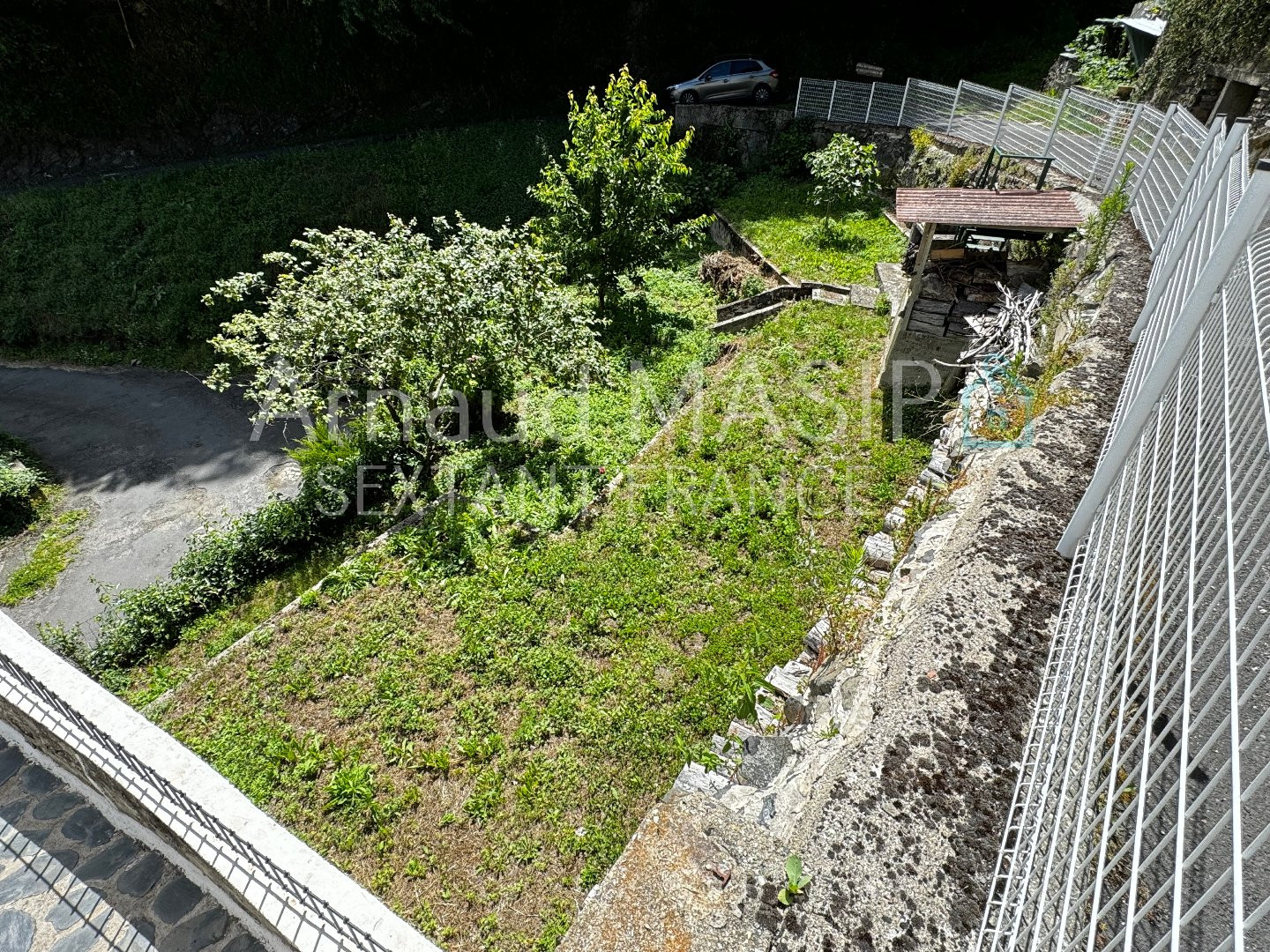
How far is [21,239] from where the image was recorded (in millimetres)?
16750

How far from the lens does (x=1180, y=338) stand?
2943mm

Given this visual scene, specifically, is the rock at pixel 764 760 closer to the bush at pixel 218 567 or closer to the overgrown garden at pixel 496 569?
the overgrown garden at pixel 496 569

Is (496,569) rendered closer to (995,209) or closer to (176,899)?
(176,899)

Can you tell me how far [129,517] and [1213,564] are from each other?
13.9 metres

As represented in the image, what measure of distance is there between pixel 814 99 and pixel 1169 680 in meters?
21.5

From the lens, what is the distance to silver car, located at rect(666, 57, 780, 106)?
20859mm

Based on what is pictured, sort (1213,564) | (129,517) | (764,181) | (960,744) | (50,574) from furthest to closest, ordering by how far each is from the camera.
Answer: (764,181), (129,517), (50,574), (960,744), (1213,564)

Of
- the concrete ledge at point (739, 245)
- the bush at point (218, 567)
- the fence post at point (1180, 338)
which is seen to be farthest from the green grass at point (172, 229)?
the fence post at point (1180, 338)

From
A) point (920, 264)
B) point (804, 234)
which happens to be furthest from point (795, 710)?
point (804, 234)

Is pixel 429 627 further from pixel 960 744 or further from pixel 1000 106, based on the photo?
pixel 1000 106

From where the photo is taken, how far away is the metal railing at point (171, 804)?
9.96ft

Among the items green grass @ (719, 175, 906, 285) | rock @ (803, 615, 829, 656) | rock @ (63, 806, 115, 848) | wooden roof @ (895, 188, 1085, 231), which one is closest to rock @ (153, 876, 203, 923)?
rock @ (63, 806, 115, 848)

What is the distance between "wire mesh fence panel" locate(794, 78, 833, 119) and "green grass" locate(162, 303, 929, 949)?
1440cm

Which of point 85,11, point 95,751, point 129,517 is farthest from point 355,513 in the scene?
point 85,11
